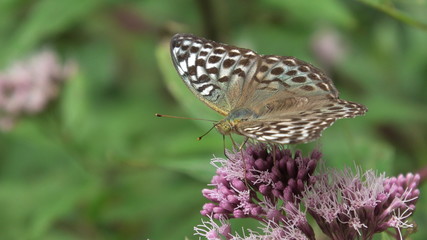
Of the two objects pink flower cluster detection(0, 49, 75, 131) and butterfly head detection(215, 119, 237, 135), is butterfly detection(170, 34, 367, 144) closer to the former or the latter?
butterfly head detection(215, 119, 237, 135)

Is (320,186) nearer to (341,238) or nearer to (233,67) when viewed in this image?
(341,238)

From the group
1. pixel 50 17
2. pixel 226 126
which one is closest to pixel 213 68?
pixel 226 126

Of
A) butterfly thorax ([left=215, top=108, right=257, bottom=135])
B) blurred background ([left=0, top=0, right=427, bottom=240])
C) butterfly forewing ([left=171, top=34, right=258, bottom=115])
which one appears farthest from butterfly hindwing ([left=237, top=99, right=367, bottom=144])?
blurred background ([left=0, top=0, right=427, bottom=240])

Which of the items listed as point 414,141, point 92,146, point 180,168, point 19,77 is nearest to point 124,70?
point 19,77

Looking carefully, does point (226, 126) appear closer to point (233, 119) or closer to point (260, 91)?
point (233, 119)

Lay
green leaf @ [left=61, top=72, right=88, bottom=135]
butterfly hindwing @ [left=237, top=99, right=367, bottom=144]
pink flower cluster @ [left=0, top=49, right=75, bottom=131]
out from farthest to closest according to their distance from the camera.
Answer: pink flower cluster @ [left=0, top=49, right=75, bottom=131] < green leaf @ [left=61, top=72, right=88, bottom=135] < butterfly hindwing @ [left=237, top=99, right=367, bottom=144]
